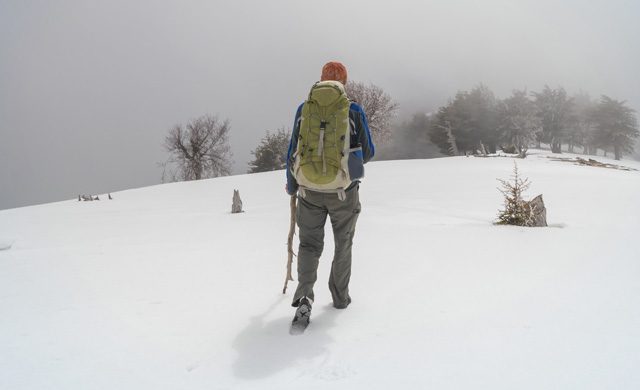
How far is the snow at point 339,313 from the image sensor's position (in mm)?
2316

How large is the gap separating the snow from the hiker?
1.09ft

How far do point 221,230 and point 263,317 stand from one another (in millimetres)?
4638

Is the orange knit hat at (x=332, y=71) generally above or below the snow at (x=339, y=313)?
above

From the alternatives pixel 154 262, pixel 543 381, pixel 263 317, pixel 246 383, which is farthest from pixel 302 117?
pixel 154 262

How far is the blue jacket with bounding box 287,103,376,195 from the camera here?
3207mm

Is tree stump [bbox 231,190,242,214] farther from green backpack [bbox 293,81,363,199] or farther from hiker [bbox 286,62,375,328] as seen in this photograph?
green backpack [bbox 293,81,363,199]

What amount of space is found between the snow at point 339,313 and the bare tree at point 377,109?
34554mm

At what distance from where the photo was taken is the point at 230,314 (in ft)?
10.9

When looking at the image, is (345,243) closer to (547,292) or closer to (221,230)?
(547,292)

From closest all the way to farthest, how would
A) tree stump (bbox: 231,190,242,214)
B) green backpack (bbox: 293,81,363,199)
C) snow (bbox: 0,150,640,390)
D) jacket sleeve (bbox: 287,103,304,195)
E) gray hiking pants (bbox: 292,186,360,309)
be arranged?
1. snow (bbox: 0,150,640,390)
2. green backpack (bbox: 293,81,363,199)
3. gray hiking pants (bbox: 292,186,360,309)
4. jacket sleeve (bbox: 287,103,304,195)
5. tree stump (bbox: 231,190,242,214)

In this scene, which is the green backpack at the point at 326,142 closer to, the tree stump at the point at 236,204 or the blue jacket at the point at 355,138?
the blue jacket at the point at 355,138

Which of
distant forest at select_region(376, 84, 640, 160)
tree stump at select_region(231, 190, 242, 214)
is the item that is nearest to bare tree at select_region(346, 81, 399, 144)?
distant forest at select_region(376, 84, 640, 160)

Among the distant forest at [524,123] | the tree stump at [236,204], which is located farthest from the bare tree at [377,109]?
the tree stump at [236,204]

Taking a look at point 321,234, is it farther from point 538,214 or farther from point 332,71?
point 538,214
